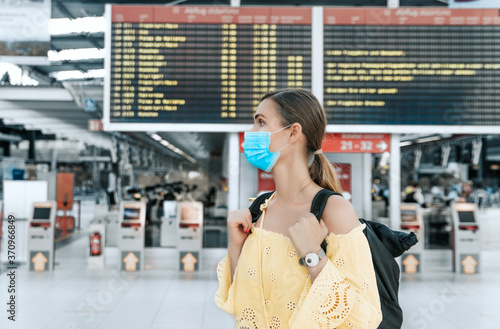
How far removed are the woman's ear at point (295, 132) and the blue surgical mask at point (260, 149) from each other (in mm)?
23

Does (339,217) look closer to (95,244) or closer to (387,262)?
(387,262)

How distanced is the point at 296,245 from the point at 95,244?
6.86 m

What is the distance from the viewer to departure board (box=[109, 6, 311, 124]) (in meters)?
5.79

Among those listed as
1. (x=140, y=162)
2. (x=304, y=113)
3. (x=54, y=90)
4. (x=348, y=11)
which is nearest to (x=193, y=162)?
(x=140, y=162)

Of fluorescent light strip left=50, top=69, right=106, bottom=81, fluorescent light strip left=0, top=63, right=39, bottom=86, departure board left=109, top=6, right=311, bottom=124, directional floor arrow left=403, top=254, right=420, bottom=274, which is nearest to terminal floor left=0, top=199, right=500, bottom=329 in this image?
directional floor arrow left=403, top=254, right=420, bottom=274

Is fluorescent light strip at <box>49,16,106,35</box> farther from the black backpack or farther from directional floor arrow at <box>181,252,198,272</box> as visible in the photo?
the black backpack

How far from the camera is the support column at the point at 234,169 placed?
633 centimetres

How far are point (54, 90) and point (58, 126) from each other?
Answer: 4.31 m

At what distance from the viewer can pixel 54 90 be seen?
24.7 feet

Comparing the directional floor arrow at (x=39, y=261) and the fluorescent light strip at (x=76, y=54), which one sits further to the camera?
the fluorescent light strip at (x=76, y=54)

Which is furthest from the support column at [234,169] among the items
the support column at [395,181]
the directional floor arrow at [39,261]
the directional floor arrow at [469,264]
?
the directional floor arrow at [469,264]

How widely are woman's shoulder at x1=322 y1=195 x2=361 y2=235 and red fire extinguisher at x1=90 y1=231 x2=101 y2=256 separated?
682cm

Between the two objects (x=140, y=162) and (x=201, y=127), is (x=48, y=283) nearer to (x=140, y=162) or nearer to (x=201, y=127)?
(x=201, y=127)

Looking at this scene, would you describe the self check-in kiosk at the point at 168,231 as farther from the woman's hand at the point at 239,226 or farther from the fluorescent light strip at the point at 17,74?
the woman's hand at the point at 239,226
